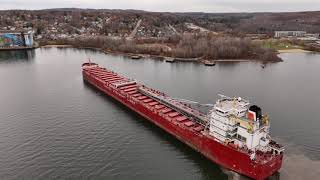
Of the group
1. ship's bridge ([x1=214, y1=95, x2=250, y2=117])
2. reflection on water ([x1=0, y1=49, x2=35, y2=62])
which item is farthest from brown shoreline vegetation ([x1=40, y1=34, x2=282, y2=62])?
ship's bridge ([x1=214, y1=95, x2=250, y2=117])

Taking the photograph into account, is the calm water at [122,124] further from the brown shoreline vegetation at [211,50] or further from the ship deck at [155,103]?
the brown shoreline vegetation at [211,50]

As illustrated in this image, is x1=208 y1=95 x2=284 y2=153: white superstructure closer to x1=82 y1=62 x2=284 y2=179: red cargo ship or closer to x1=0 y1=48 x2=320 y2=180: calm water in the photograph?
x1=82 y1=62 x2=284 y2=179: red cargo ship

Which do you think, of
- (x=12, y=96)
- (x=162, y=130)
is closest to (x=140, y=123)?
(x=162, y=130)

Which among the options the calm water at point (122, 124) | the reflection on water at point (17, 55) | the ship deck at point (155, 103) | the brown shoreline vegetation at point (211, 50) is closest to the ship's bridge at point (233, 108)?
the ship deck at point (155, 103)

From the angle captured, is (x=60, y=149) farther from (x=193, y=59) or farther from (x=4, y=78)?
(x=193, y=59)

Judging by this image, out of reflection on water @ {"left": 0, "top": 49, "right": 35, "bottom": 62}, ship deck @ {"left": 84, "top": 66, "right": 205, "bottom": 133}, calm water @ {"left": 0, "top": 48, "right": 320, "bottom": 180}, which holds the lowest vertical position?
calm water @ {"left": 0, "top": 48, "right": 320, "bottom": 180}

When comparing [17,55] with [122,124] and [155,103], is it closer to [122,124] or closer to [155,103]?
[155,103]

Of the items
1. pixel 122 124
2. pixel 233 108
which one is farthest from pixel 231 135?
pixel 122 124
